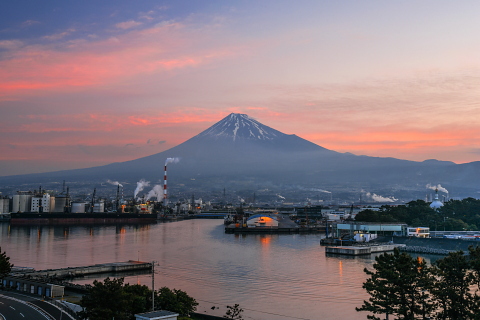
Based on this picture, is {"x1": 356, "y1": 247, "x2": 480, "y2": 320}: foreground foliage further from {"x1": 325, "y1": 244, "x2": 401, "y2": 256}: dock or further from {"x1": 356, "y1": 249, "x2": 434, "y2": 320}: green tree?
{"x1": 325, "y1": 244, "x2": 401, "y2": 256}: dock

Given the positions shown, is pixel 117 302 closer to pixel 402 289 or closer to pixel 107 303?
pixel 107 303

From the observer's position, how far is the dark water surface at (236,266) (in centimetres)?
1809

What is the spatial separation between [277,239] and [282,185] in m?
148

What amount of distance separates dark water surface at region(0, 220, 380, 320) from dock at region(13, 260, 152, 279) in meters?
1.03

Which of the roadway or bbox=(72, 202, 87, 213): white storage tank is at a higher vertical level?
bbox=(72, 202, 87, 213): white storage tank

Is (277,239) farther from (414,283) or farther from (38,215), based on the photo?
(38,215)

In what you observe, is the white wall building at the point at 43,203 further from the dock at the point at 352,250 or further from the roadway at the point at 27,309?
the roadway at the point at 27,309

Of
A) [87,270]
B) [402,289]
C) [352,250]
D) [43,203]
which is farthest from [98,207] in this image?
[402,289]

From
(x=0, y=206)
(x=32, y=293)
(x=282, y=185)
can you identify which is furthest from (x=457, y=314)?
(x=282, y=185)

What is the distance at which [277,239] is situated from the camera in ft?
146

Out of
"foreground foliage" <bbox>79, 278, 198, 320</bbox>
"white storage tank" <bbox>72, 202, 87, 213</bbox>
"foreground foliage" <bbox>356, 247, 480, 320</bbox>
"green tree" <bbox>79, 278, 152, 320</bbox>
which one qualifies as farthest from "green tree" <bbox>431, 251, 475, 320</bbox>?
"white storage tank" <bbox>72, 202, 87, 213</bbox>

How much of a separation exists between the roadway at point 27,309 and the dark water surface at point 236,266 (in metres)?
5.11

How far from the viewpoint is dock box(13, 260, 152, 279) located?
22094 millimetres

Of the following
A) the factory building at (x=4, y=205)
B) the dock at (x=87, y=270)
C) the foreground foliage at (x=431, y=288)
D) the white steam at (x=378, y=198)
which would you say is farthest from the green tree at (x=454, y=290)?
the white steam at (x=378, y=198)
